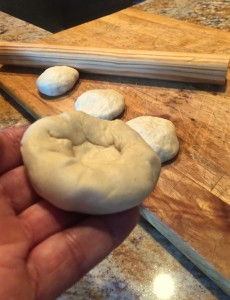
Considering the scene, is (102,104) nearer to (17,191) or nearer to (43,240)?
(17,191)

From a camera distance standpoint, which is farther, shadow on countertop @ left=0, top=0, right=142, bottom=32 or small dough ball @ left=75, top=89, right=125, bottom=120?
shadow on countertop @ left=0, top=0, right=142, bottom=32

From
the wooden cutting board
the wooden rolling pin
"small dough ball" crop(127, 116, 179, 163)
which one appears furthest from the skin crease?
the wooden rolling pin

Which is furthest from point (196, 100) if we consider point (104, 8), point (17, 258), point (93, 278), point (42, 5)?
point (42, 5)

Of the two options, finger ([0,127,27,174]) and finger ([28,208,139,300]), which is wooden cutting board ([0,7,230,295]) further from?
finger ([0,127,27,174])

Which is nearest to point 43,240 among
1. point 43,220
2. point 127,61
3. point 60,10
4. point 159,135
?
point 43,220

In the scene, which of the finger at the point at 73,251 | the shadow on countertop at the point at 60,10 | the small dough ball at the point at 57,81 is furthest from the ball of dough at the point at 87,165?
the shadow on countertop at the point at 60,10

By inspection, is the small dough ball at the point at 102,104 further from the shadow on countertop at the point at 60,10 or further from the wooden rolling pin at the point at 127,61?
the shadow on countertop at the point at 60,10

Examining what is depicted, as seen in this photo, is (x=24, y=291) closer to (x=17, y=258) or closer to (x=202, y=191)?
(x=17, y=258)
